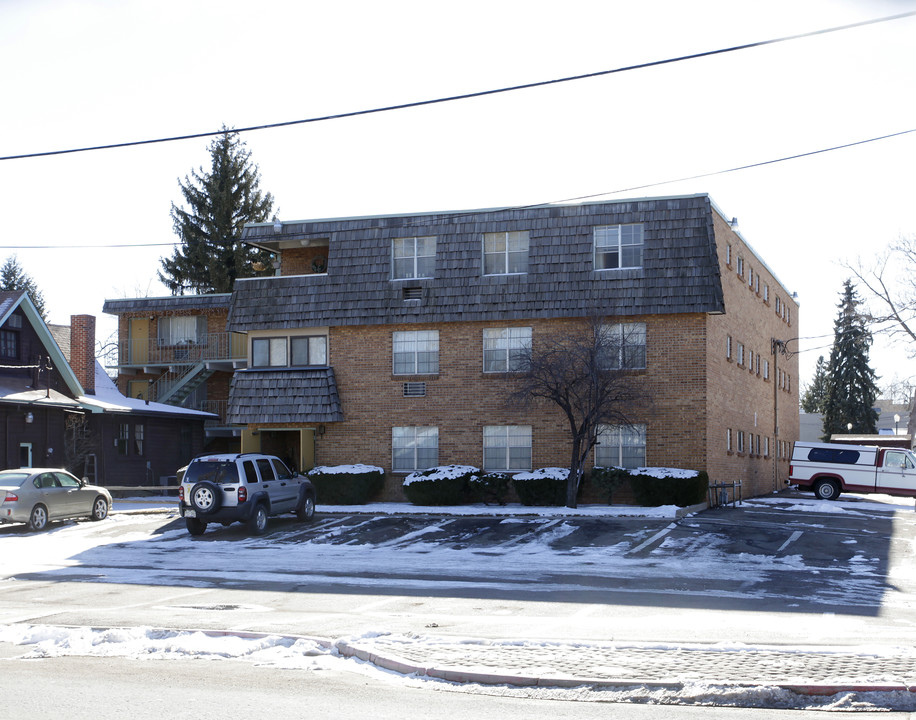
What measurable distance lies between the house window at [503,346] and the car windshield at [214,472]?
32.4 ft

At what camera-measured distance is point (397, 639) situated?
10.9 metres

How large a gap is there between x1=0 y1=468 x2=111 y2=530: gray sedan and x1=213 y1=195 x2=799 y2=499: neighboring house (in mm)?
6194

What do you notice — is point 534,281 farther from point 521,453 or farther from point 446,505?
point 446,505

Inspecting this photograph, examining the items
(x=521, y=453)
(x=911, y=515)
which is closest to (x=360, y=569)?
(x=521, y=453)

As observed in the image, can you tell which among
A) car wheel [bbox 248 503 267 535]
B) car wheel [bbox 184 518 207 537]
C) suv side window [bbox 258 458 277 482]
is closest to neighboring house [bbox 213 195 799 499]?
suv side window [bbox 258 458 277 482]

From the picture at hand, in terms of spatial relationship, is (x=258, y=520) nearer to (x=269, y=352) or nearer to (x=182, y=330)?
(x=269, y=352)

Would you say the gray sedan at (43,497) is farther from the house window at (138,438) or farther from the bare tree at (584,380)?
the house window at (138,438)

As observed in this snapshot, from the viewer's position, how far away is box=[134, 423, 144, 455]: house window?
41.0 m

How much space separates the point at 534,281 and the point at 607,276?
217cm

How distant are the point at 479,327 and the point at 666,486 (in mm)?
7469

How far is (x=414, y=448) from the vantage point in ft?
103

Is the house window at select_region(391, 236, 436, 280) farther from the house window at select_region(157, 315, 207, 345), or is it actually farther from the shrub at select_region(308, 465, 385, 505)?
the house window at select_region(157, 315, 207, 345)

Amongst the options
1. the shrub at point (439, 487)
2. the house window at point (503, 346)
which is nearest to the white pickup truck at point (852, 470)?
the house window at point (503, 346)

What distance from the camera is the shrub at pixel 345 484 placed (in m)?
30.3
